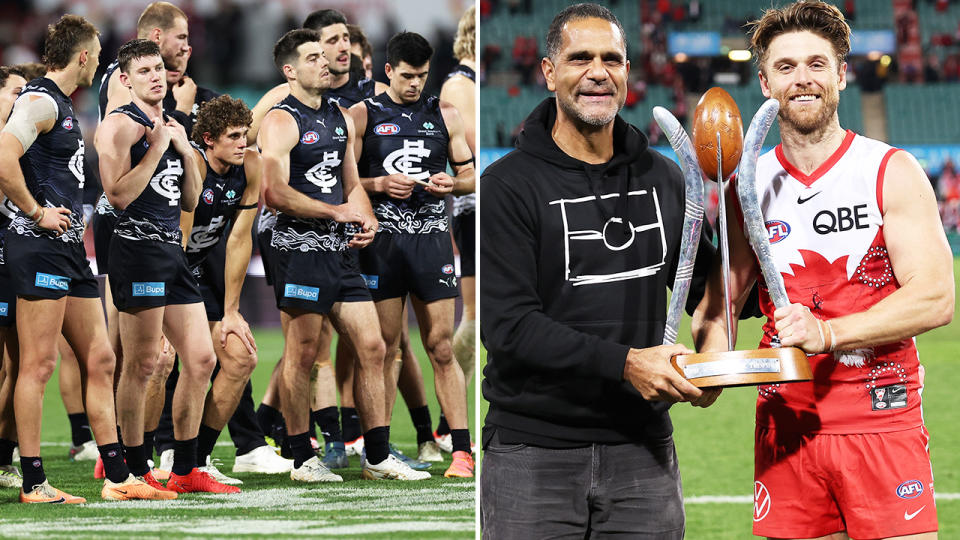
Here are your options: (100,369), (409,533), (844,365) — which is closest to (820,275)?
(844,365)

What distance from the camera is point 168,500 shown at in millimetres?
3793

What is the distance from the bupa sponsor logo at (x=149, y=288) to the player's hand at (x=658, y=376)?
91.9 inches

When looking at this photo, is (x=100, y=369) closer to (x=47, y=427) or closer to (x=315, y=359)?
(x=315, y=359)

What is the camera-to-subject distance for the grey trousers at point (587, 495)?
2.16 m

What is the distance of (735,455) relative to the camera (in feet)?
21.6

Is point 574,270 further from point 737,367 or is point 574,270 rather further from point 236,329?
point 236,329

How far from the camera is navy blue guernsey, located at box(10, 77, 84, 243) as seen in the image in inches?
149

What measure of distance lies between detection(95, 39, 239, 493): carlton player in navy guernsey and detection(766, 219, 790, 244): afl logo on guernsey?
6.58ft

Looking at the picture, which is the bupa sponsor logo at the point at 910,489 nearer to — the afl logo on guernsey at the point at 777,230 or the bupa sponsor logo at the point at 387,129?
the afl logo on guernsey at the point at 777,230

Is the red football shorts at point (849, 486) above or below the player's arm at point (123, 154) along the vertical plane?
below

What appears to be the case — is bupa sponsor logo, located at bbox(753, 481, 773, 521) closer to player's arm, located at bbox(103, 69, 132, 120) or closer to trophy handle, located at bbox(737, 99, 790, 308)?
trophy handle, located at bbox(737, 99, 790, 308)

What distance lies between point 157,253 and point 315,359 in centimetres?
78

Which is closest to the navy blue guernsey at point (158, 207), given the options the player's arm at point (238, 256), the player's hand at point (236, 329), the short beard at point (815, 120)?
the player's arm at point (238, 256)

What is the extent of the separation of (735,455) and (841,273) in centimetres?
446
